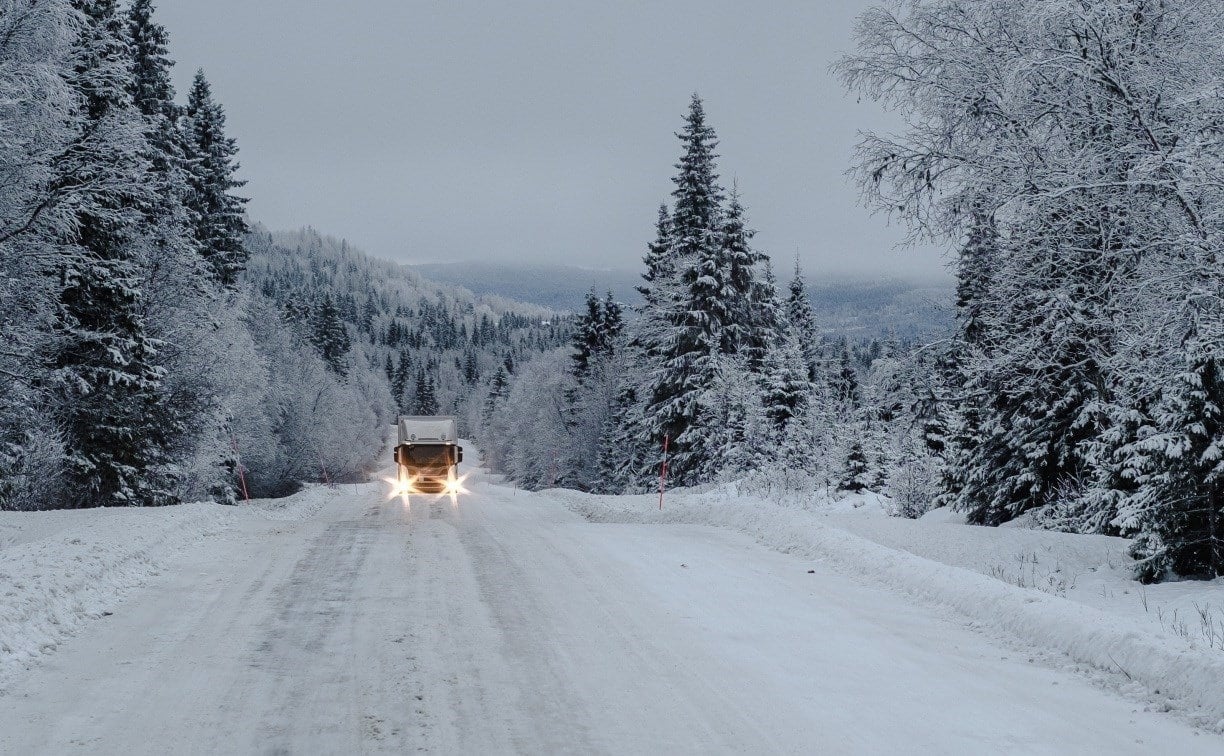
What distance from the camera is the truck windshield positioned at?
83.4 feet

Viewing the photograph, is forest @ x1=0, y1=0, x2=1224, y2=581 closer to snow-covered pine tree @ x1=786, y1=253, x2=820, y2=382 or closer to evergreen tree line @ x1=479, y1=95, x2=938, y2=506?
evergreen tree line @ x1=479, y1=95, x2=938, y2=506

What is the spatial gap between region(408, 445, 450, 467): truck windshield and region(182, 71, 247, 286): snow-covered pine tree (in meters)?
13.8

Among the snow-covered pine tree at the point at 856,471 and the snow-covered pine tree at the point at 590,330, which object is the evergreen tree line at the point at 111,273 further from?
the snow-covered pine tree at the point at 856,471

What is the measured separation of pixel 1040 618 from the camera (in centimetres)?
743

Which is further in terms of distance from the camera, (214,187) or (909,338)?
(214,187)

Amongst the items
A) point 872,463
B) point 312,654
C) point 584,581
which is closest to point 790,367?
point 872,463

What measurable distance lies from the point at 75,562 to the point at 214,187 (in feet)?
92.6

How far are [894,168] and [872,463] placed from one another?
33477 mm

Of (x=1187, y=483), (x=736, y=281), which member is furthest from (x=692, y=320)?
(x=1187, y=483)

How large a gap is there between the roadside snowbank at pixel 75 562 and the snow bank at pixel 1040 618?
8338 mm

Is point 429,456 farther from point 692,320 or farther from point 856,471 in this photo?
point 856,471

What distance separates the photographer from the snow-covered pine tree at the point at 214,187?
1293 inches

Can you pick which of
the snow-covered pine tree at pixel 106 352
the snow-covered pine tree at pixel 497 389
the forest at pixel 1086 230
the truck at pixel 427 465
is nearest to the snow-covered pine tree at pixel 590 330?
the truck at pixel 427 465

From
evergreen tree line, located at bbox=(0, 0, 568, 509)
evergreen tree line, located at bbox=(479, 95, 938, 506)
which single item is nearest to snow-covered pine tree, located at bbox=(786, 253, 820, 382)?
evergreen tree line, located at bbox=(479, 95, 938, 506)
